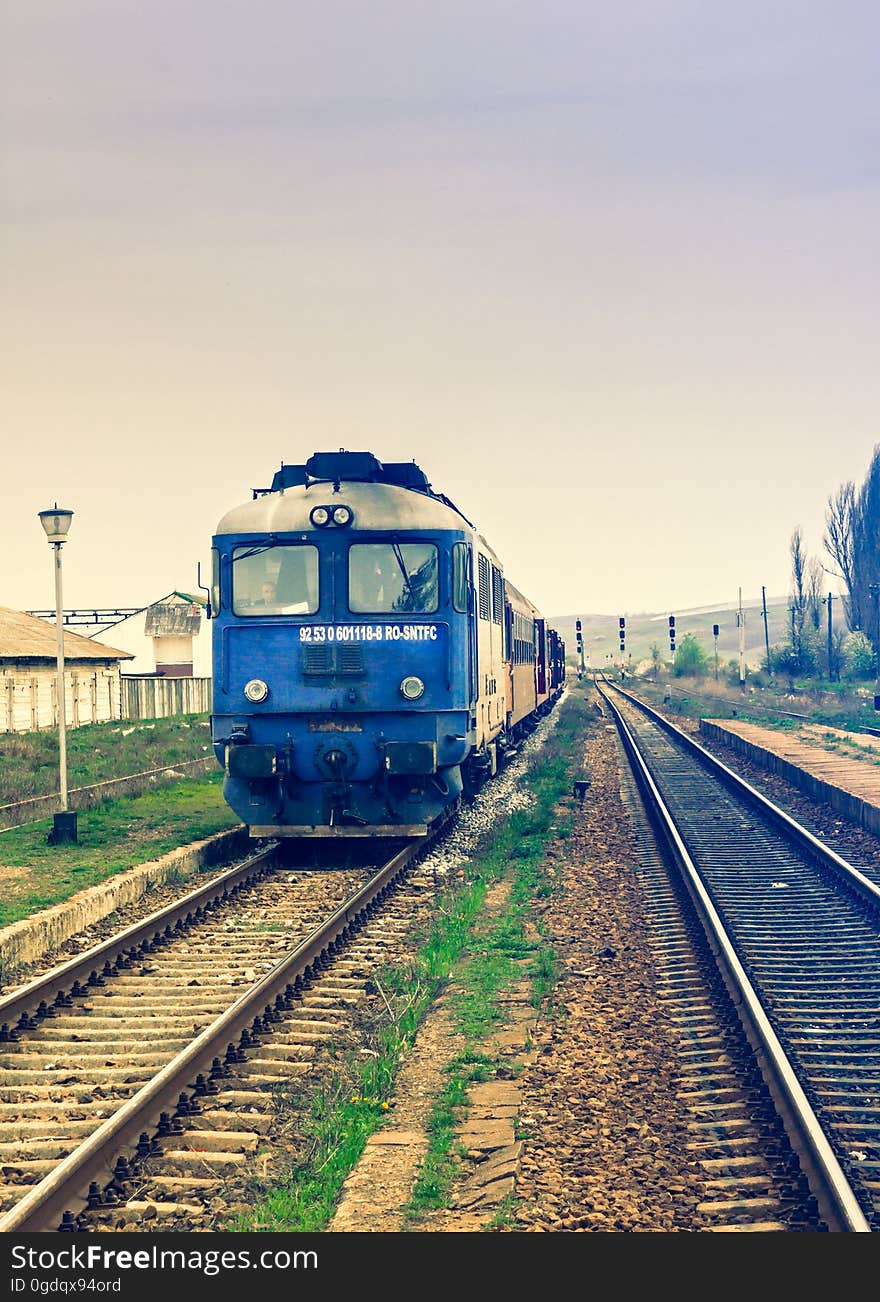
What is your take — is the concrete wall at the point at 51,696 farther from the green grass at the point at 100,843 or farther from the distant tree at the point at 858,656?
the distant tree at the point at 858,656

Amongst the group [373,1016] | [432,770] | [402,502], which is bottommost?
[373,1016]

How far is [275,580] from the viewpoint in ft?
41.8

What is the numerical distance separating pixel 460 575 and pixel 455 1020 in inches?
246

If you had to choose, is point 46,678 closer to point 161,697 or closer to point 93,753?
point 161,697

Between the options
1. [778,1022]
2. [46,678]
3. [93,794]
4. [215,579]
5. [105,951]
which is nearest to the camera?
[778,1022]

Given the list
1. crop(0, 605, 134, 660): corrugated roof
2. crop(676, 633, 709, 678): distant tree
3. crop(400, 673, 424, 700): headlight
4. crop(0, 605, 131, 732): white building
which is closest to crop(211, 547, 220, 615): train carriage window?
crop(400, 673, 424, 700): headlight

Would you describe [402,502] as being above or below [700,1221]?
above

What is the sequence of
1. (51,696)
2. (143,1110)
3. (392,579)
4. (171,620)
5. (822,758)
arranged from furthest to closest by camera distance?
(171,620) < (51,696) < (822,758) < (392,579) < (143,1110)

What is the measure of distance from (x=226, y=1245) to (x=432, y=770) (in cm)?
825

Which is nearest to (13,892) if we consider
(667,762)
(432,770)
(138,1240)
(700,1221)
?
(432,770)

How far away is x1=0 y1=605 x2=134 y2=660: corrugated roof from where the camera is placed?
36719 millimetres

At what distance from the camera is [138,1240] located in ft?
13.8

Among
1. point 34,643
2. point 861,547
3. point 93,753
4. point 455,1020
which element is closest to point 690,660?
point 861,547

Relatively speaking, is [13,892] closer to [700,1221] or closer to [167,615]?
[700,1221]
